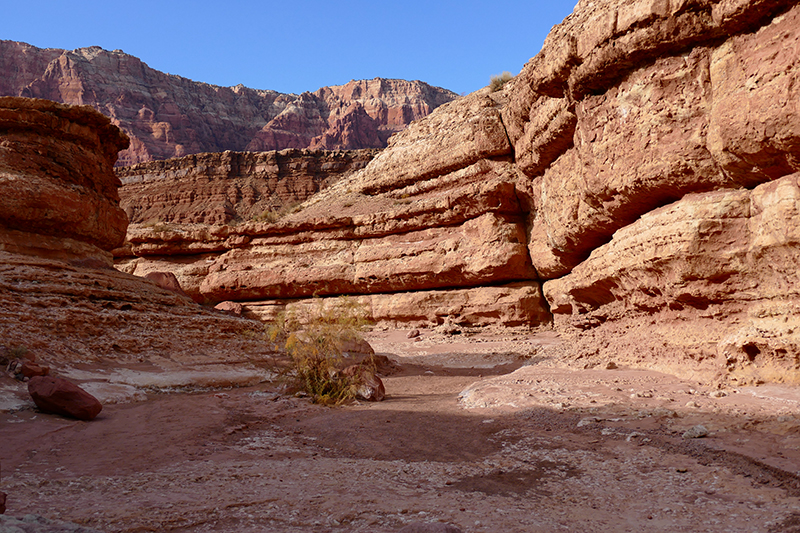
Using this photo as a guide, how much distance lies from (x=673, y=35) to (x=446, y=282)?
34.1 ft

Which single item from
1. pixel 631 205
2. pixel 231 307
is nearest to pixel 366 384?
pixel 631 205

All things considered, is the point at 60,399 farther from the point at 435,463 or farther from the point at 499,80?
the point at 499,80

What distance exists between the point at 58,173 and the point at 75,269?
9.60ft

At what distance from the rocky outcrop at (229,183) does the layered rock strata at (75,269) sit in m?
24.6

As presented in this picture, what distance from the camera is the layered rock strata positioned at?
27.3ft

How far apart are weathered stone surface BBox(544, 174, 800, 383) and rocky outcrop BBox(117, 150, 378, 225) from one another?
30598 millimetres

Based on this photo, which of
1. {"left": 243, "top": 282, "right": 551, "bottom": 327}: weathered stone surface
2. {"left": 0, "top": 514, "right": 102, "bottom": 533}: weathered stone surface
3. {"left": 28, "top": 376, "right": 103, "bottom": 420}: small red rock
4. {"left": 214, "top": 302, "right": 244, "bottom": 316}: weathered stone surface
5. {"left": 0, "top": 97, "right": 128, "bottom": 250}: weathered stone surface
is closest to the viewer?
{"left": 0, "top": 514, "right": 102, "bottom": 533}: weathered stone surface

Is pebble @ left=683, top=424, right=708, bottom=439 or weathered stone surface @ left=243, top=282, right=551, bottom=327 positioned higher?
weathered stone surface @ left=243, top=282, right=551, bottom=327

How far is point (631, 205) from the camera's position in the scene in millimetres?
9008

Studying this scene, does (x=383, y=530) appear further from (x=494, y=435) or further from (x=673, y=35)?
(x=673, y=35)

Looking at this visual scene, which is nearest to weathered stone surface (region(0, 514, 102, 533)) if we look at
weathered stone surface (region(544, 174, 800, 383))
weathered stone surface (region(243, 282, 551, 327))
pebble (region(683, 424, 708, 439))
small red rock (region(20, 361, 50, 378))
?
pebble (region(683, 424, 708, 439))

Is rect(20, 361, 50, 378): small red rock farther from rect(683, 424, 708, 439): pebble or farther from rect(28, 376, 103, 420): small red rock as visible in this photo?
rect(683, 424, 708, 439): pebble

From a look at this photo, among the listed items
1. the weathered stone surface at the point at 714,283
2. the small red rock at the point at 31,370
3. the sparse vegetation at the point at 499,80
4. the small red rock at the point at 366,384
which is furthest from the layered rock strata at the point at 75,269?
the sparse vegetation at the point at 499,80

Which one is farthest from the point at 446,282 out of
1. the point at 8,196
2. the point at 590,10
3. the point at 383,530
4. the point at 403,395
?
the point at 383,530
